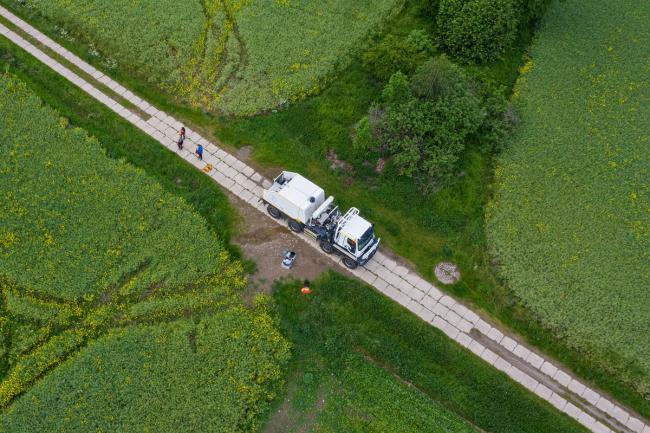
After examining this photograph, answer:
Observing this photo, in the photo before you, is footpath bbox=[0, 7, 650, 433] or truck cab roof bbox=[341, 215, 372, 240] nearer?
footpath bbox=[0, 7, 650, 433]

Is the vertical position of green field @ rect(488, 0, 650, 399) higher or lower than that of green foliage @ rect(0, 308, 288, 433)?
higher

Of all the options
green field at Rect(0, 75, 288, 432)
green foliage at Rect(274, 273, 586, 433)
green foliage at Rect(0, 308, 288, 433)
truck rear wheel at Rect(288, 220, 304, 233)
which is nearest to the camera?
green foliage at Rect(0, 308, 288, 433)

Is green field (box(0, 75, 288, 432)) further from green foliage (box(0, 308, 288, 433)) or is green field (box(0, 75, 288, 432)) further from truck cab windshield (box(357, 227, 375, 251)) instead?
truck cab windshield (box(357, 227, 375, 251))

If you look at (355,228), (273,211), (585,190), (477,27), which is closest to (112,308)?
(273,211)

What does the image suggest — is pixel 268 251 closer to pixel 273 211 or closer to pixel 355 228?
pixel 273 211

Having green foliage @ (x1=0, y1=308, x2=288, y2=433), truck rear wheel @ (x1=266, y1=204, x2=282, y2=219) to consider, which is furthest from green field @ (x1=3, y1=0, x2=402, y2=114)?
green foliage @ (x1=0, y1=308, x2=288, y2=433)

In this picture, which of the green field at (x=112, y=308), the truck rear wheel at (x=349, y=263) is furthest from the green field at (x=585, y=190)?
the green field at (x=112, y=308)
